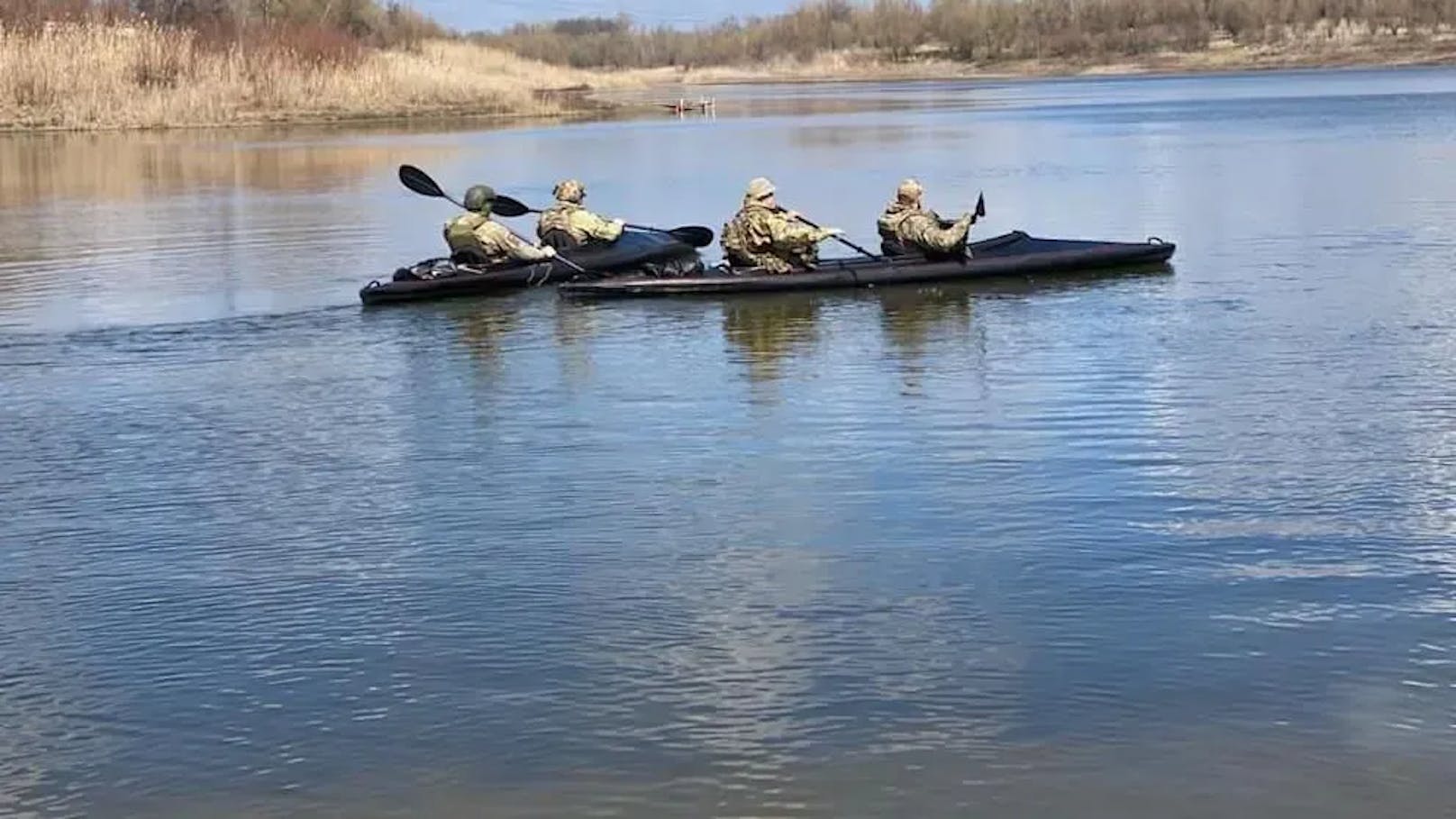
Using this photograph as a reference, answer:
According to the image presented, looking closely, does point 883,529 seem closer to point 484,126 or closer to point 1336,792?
point 1336,792

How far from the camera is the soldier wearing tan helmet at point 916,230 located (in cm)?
1616

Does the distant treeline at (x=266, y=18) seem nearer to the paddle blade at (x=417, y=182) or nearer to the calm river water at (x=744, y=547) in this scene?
the paddle blade at (x=417, y=182)

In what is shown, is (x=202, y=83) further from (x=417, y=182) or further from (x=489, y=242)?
(x=489, y=242)

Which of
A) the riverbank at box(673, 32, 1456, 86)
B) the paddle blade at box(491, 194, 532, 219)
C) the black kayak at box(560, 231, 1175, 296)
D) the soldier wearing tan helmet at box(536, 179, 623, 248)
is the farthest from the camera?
the riverbank at box(673, 32, 1456, 86)

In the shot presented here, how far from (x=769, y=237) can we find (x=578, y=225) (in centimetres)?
187

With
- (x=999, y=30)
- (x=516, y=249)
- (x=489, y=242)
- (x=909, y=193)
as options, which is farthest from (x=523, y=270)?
(x=999, y=30)

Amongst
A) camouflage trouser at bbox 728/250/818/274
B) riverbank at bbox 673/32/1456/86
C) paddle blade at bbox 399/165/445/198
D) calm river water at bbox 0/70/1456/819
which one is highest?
riverbank at bbox 673/32/1456/86

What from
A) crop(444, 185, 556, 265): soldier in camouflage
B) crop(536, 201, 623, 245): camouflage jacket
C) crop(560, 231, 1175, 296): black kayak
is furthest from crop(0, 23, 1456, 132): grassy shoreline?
crop(560, 231, 1175, 296): black kayak

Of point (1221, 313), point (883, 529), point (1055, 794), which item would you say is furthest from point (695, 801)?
point (1221, 313)

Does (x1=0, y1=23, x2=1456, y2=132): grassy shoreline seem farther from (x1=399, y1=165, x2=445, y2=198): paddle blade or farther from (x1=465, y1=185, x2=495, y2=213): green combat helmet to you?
(x1=465, y1=185, x2=495, y2=213): green combat helmet

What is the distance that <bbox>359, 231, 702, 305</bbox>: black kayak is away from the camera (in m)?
16.3

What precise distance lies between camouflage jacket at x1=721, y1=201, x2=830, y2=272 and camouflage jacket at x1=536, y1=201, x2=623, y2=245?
1250 mm

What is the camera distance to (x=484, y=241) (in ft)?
54.6

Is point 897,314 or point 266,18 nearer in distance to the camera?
point 897,314
